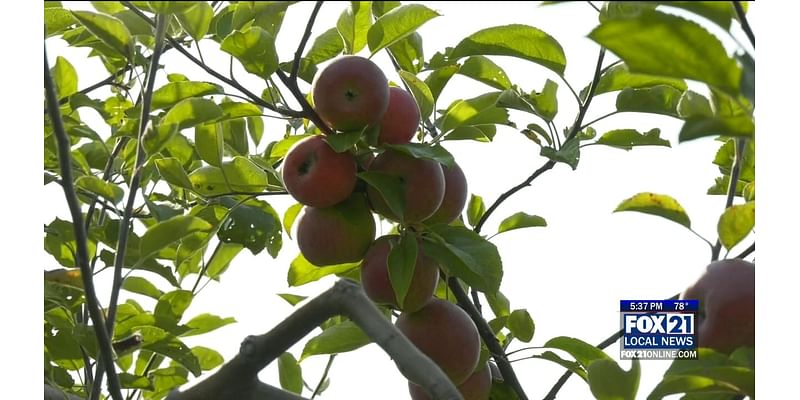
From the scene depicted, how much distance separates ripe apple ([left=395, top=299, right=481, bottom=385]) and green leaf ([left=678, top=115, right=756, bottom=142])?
0.56m

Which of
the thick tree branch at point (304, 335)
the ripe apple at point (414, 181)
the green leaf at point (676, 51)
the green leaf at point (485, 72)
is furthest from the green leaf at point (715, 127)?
the green leaf at point (485, 72)

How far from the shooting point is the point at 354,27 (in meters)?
1.16

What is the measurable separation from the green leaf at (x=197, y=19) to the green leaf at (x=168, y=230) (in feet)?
0.65

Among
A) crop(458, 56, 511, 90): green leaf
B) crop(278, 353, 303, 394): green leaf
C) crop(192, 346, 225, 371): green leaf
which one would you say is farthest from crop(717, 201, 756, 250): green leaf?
crop(192, 346, 225, 371): green leaf

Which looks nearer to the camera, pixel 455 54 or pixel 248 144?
pixel 455 54

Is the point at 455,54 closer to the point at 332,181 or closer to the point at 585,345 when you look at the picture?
the point at 332,181

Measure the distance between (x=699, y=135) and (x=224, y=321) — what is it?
95 centimetres

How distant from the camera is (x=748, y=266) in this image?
0.90 metres

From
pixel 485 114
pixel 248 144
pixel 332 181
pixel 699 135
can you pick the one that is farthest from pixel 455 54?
pixel 699 135

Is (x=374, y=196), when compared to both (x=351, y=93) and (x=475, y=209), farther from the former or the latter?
(x=475, y=209)

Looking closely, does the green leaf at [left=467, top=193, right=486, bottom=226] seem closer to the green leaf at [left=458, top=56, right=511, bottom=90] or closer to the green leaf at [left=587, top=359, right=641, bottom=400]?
the green leaf at [left=458, top=56, right=511, bottom=90]

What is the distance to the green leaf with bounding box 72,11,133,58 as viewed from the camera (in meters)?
0.99

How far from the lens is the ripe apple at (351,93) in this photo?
106 cm

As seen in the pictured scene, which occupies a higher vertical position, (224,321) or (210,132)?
(210,132)
